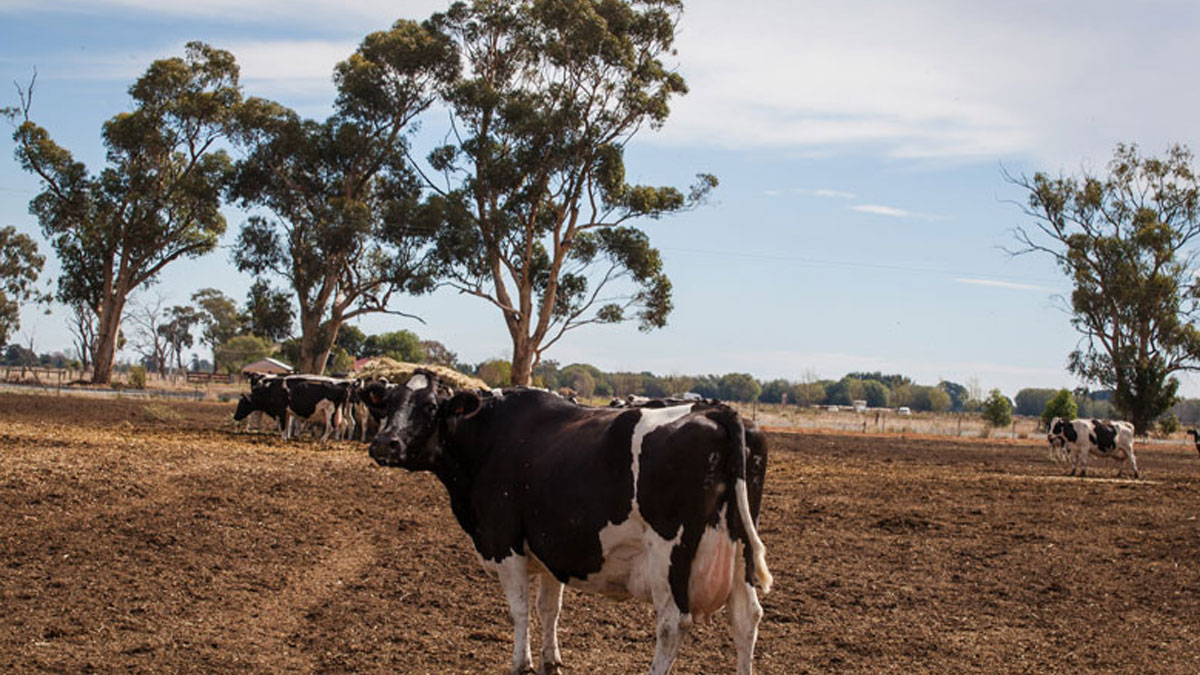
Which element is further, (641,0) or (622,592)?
(641,0)

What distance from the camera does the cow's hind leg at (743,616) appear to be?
6.47 metres

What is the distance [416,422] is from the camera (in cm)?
771

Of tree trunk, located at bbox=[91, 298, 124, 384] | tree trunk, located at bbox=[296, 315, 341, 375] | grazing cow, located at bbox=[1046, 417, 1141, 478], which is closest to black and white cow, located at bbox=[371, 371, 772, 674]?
grazing cow, located at bbox=[1046, 417, 1141, 478]

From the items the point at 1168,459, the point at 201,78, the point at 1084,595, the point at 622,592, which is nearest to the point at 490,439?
the point at 622,592

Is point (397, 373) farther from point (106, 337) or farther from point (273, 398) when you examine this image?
point (106, 337)

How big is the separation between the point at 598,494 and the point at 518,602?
109 cm

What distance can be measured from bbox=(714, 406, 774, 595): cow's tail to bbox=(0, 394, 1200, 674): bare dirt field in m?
1.59

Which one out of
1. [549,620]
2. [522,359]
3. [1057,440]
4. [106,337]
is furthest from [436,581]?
[106,337]

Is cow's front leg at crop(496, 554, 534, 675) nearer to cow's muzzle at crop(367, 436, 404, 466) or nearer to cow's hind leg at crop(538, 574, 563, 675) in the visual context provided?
cow's hind leg at crop(538, 574, 563, 675)

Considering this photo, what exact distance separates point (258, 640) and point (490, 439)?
236 centimetres

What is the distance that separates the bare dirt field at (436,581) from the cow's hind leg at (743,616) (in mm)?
1199

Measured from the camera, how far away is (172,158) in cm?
5728

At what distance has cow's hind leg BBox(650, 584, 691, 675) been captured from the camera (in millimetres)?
6145

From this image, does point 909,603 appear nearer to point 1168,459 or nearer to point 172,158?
point 1168,459
